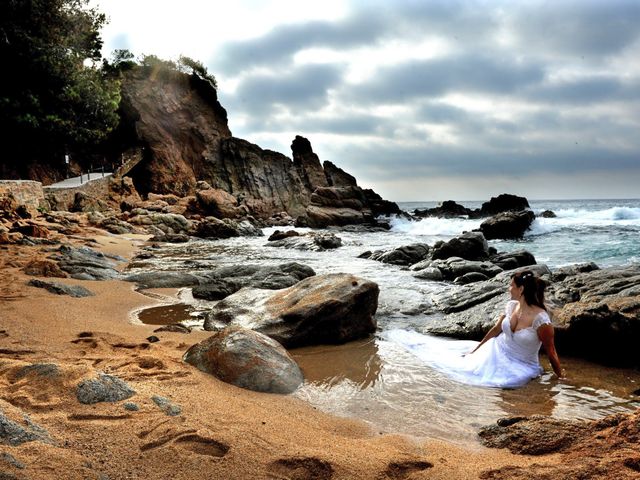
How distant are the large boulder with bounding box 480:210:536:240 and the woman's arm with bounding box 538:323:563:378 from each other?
2381cm

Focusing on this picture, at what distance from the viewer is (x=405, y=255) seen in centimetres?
1597

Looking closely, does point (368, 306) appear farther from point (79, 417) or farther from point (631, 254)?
point (631, 254)

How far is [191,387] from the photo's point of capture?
12.2 ft

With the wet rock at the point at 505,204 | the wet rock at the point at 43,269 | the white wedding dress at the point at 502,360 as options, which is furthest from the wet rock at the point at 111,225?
the wet rock at the point at 505,204

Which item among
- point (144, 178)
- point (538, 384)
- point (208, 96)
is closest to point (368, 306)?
point (538, 384)

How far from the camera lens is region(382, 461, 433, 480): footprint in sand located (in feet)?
8.58

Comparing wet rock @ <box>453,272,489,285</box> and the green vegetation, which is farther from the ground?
the green vegetation

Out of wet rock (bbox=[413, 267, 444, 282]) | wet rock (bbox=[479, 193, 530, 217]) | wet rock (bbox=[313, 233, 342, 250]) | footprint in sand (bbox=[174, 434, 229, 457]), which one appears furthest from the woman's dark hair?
wet rock (bbox=[479, 193, 530, 217])

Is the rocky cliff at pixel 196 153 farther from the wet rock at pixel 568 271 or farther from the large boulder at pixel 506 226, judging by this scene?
the wet rock at pixel 568 271

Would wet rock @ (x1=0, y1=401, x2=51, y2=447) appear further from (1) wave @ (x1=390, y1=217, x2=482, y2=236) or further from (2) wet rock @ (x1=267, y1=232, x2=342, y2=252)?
(1) wave @ (x1=390, y1=217, x2=482, y2=236)

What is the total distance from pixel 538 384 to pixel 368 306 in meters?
2.45

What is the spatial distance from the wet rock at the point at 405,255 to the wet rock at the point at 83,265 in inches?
364

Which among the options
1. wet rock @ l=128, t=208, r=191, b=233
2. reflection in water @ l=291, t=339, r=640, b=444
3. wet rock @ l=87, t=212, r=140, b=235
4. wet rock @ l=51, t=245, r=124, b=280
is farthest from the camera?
wet rock @ l=128, t=208, r=191, b=233

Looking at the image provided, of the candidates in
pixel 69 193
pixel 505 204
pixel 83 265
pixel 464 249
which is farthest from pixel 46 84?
pixel 505 204
